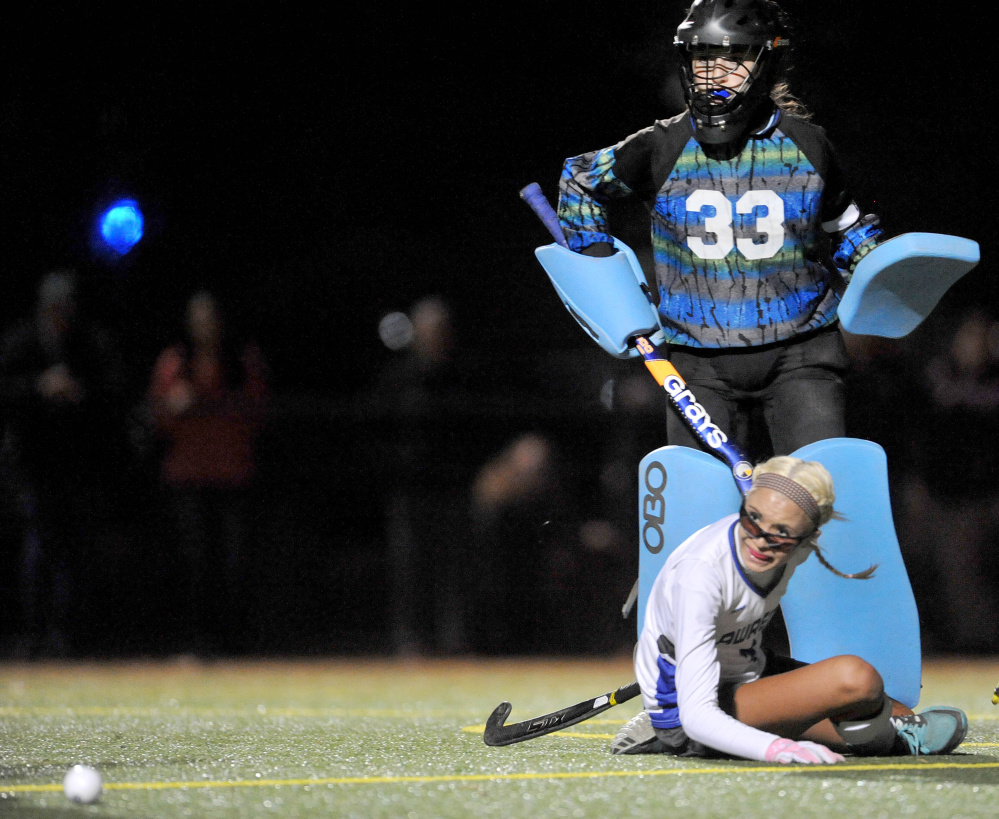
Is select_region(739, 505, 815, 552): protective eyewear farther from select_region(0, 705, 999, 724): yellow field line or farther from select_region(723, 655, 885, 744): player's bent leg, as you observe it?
select_region(0, 705, 999, 724): yellow field line

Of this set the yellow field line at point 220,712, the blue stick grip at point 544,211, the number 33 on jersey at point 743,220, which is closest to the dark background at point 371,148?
the yellow field line at point 220,712

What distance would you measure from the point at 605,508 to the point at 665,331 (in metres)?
2.66

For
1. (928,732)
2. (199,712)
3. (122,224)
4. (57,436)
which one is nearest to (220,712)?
(199,712)

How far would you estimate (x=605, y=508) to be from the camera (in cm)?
559

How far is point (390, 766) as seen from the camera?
2.46 metres

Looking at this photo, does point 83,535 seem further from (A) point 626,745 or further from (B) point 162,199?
(A) point 626,745

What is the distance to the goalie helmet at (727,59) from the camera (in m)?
2.80

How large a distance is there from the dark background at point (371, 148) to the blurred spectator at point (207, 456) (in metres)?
0.46

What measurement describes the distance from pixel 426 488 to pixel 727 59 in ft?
10.2

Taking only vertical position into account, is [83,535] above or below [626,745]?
above

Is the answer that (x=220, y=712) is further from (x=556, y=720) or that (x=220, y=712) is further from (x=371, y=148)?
(x=371, y=148)

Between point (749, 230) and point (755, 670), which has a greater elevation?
point (749, 230)

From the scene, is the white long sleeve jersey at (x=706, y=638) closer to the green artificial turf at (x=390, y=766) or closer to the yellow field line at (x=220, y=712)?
the green artificial turf at (x=390, y=766)

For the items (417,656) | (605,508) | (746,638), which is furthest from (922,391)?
(746,638)
